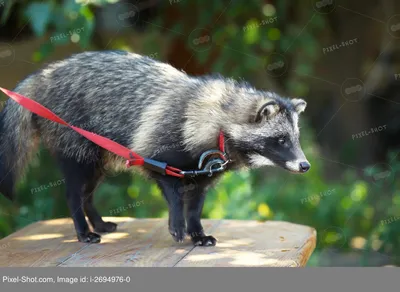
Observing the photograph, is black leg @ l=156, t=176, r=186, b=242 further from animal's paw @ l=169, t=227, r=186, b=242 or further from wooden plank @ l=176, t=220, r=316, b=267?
wooden plank @ l=176, t=220, r=316, b=267

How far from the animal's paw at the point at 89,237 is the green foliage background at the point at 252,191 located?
1.38m

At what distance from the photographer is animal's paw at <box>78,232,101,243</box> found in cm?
376

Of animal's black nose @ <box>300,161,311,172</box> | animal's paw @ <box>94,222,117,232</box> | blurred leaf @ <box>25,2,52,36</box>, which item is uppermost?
blurred leaf @ <box>25,2,52,36</box>

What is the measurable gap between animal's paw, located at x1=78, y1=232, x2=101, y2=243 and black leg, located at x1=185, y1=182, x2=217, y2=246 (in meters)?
0.54

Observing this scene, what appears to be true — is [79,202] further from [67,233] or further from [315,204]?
[315,204]

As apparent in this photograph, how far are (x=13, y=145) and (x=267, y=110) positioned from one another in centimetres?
157

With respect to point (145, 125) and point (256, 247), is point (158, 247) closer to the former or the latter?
point (256, 247)

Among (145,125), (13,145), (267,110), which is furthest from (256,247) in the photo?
(13,145)

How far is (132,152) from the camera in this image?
139 inches

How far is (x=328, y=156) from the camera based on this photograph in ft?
23.1

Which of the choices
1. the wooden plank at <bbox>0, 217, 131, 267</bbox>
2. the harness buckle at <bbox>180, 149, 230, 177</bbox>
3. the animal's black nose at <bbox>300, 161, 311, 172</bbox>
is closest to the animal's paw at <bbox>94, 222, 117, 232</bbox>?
the wooden plank at <bbox>0, 217, 131, 267</bbox>

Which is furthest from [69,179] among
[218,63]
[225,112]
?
[218,63]

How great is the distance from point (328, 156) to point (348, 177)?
703 millimetres

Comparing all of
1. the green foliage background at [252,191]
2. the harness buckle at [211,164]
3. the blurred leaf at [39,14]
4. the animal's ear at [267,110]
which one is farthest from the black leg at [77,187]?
the green foliage background at [252,191]
